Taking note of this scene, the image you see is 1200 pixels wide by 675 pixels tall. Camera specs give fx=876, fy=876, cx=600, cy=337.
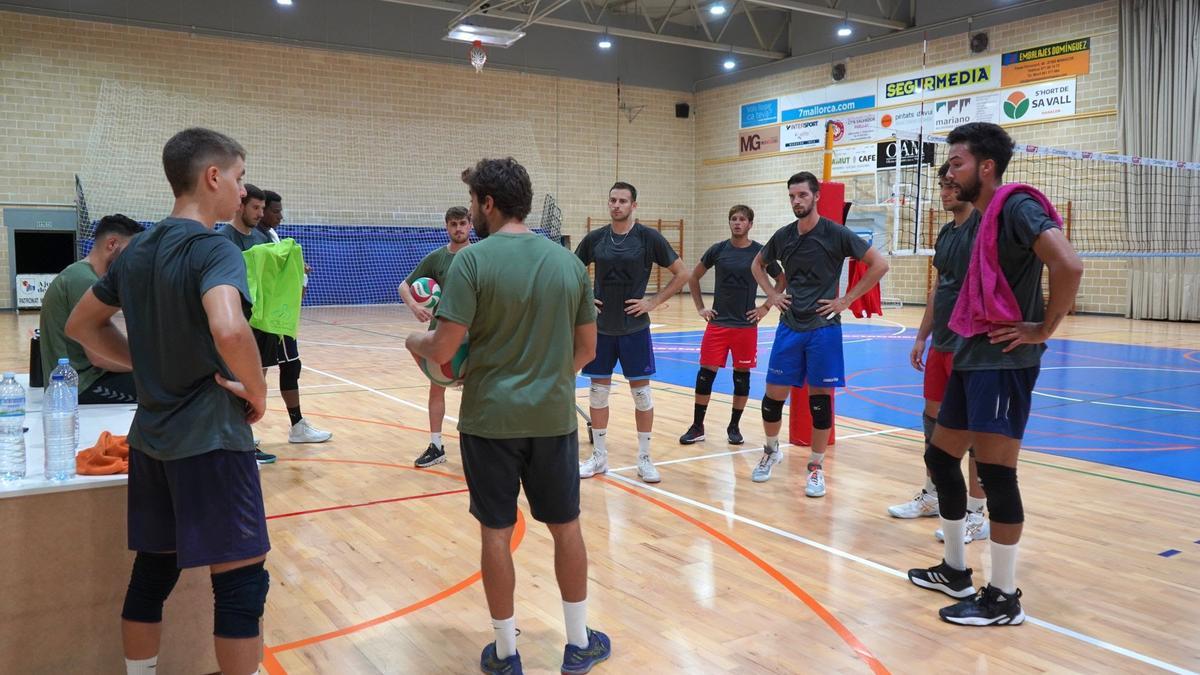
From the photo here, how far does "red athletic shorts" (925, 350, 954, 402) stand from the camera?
4695 mm

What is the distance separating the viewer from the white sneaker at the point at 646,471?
19.4 feet

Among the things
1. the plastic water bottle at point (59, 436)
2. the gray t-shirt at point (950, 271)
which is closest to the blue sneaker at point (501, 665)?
the plastic water bottle at point (59, 436)

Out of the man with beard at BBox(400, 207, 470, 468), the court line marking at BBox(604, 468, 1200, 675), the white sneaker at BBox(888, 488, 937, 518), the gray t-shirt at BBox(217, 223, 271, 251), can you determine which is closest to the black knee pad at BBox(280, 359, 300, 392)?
the gray t-shirt at BBox(217, 223, 271, 251)

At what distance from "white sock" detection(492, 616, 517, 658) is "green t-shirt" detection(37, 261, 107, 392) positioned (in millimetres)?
2267

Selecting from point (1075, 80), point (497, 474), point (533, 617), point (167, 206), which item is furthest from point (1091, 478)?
point (167, 206)

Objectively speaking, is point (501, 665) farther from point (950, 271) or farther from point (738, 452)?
point (738, 452)

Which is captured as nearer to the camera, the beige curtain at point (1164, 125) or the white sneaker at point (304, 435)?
the white sneaker at point (304, 435)

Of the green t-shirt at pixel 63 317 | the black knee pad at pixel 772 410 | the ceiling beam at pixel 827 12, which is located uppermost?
the ceiling beam at pixel 827 12

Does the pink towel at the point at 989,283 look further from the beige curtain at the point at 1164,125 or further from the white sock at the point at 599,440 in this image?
the beige curtain at the point at 1164,125

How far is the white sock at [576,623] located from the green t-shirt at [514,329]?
26.6 inches

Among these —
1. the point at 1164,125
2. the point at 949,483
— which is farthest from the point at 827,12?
the point at 949,483

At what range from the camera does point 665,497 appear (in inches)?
218

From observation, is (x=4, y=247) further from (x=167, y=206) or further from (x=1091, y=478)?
(x=1091, y=478)

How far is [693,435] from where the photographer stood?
7.24m
